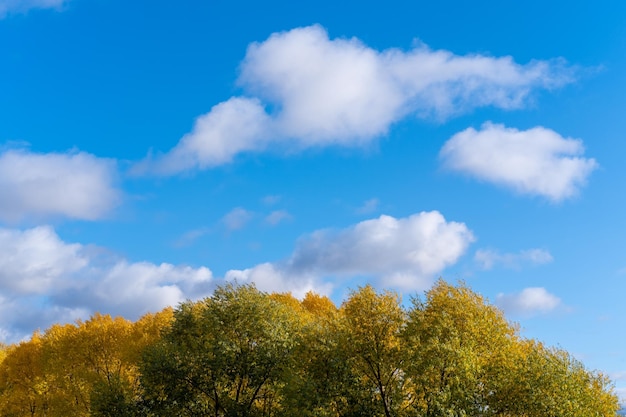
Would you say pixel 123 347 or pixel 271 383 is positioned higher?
pixel 123 347

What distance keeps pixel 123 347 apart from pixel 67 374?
438 inches

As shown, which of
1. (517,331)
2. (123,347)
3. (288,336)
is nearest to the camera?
(288,336)

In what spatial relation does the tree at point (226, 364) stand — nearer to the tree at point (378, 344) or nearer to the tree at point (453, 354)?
the tree at point (378, 344)

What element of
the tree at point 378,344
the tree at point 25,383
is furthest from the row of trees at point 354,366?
the tree at point 25,383

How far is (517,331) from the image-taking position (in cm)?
7662

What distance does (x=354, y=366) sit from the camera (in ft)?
181

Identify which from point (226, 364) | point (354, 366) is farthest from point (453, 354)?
point (226, 364)

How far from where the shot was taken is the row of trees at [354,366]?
50.7m

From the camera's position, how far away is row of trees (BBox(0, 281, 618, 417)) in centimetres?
A: 5072

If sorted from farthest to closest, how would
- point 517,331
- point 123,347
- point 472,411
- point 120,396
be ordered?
1. point 123,347
2. point 517,331
3. point 120,396
4. point 472,411

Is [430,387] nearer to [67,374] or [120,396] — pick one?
[120,396]

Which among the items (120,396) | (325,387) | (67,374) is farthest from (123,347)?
(325,387)

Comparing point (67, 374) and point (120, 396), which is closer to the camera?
point (120, 396)

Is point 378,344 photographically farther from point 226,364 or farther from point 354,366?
point 226,364
